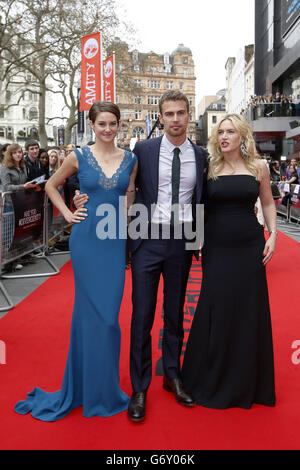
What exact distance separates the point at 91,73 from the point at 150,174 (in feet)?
26.5

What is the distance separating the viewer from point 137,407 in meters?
2.67

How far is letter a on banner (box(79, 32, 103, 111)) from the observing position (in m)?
9.89

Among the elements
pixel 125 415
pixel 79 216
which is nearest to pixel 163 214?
pixel 79 216

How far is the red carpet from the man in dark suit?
214mm

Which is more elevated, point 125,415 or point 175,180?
point 175,180

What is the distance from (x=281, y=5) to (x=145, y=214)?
36555 mm

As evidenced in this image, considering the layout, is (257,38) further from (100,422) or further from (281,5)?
(100,422)

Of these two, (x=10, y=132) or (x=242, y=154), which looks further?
(x=10, y=132)

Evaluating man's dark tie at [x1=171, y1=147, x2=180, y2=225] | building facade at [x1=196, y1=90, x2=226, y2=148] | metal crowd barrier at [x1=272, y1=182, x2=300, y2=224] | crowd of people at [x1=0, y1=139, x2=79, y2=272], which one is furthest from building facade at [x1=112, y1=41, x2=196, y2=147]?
man's dark tie at [x1=171, y1=147, x2=180, y2=225]

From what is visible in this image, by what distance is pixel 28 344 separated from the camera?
3848 millimetres

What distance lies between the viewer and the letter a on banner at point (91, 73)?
989 cm

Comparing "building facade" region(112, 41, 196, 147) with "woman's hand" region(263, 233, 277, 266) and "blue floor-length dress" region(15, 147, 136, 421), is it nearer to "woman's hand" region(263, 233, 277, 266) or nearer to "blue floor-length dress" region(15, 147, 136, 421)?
"woman's hand" region(263, 233, 277, 266)

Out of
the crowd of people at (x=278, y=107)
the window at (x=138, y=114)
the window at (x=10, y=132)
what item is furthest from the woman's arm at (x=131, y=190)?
the window at (x=138, y=114)

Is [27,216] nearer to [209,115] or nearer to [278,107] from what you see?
[278,107]
